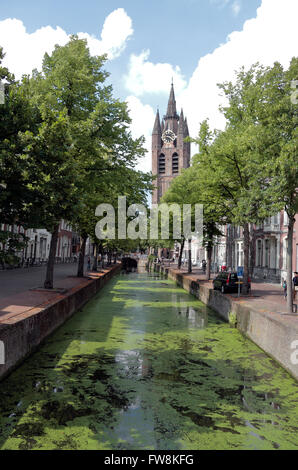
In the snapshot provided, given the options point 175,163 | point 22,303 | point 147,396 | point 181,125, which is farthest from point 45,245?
point 181,125

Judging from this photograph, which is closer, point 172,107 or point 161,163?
point 161,163

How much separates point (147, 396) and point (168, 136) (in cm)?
11863

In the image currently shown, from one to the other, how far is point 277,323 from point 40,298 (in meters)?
7.89

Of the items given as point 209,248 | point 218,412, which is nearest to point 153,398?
point 218,412

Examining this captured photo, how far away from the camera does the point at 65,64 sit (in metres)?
15.8

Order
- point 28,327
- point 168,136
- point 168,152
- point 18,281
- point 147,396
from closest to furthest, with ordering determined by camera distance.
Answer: point 147,396 < point 28,327 < point 18,281 < point 168,152 < point 168,136

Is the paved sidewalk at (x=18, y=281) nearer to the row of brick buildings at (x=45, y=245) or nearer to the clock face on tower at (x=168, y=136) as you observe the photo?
the row of brick buildings at (x=45, y=245)

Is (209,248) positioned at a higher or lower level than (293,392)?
higher

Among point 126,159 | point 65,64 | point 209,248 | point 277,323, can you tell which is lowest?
point 277,323

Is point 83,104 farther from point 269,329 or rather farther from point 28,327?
point 269,329

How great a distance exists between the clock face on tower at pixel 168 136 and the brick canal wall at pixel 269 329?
107189 mm

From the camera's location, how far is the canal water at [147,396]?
5.55 m

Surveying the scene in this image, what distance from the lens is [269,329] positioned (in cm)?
1048
